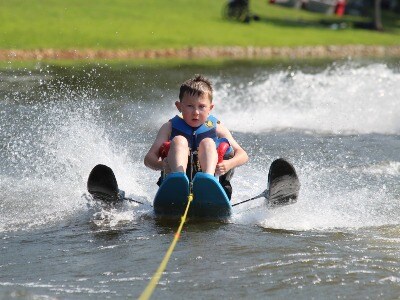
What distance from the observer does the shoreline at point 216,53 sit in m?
24.3

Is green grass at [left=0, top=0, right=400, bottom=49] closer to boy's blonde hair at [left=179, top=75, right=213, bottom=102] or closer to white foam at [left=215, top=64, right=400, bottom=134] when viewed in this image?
white foam at [left=215, top=64, right=400, bottom=134]

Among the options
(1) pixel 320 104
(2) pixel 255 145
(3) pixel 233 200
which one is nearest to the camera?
(3) pixel 233 200

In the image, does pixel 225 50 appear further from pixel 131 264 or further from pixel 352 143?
pixel 131 264

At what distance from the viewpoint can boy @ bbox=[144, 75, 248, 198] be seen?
296 inches

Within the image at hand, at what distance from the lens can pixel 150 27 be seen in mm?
30766

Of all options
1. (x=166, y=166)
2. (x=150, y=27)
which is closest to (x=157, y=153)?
(x=166, y=166)

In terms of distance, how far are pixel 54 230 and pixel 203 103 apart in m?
1.55

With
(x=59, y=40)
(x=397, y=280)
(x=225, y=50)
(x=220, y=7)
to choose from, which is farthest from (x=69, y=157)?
(x=220, y=7)

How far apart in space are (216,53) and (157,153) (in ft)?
69.9

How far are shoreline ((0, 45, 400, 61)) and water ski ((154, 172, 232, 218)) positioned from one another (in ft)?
52.0

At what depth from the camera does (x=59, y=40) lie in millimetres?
26266

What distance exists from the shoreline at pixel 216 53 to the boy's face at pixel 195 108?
15.6 meters

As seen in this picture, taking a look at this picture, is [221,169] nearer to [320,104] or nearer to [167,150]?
[167,150]

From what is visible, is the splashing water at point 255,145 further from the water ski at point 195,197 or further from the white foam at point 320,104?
the water ski at point 195,197
